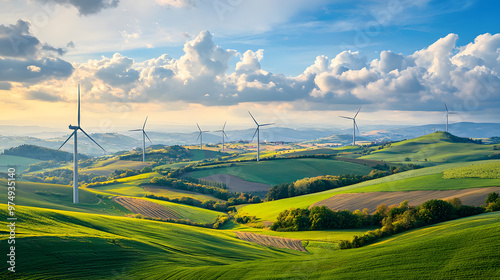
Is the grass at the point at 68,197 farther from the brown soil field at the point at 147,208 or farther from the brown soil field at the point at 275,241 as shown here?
the brown soil field at the point at 275,241

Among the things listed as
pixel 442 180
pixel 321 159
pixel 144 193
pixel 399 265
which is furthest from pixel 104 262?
pixel 321 159

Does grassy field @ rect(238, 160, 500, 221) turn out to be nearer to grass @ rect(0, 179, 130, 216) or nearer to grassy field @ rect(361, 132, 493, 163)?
grass @ rect(0, 179, 130, 216)

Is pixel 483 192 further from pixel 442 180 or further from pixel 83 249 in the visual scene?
pixel 83 249

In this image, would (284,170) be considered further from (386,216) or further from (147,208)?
(386,216)

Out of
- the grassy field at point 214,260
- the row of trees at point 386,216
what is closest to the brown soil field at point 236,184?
the row of trees at point 386,216

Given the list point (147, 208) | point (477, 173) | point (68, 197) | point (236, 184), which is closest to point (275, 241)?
point (147, 208)
